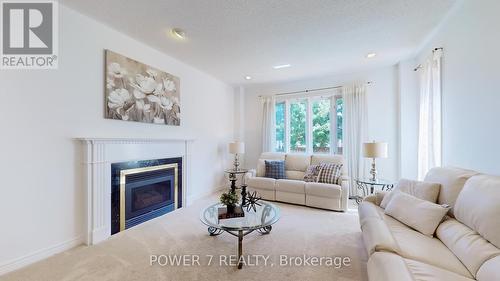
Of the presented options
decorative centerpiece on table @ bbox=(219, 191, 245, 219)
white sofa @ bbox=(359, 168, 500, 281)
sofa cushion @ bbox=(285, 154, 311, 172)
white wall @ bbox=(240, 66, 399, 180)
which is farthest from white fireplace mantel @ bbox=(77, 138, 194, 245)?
white wall @ bbox=(240, 66, 399, 180)

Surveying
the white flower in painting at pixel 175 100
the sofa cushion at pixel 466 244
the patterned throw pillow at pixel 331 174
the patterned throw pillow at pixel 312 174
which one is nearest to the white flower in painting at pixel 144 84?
the white flower in painting at pixel 175 100

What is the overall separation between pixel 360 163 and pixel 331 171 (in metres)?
0.84

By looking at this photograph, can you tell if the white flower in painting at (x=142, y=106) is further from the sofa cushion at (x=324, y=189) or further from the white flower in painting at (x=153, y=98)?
the sofa cushion at (x=324, y=189)

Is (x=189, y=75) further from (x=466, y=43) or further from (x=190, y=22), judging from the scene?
(x=466, y=43)

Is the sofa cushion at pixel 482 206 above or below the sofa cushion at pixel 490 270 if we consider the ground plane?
above

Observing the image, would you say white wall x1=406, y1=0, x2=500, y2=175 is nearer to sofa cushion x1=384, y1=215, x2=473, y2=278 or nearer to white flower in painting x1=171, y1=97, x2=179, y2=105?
sofa cushion x1=384, y1=215, x2=473, y2=278

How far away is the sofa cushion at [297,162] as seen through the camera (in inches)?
172

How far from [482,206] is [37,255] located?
3.72 metres

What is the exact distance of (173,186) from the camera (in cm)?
354

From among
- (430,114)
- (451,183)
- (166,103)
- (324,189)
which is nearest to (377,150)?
(430,114)

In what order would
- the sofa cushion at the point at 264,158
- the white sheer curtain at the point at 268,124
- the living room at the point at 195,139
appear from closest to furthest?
the living room at the point at 195,139
the sofa cushion at the point at 264,158
the white sheer curtain at the point at 268,124

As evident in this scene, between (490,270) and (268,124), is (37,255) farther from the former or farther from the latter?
(268,124)

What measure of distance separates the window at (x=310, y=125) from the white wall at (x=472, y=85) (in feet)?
6.68

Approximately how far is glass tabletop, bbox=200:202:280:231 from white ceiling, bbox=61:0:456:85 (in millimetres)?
2224
